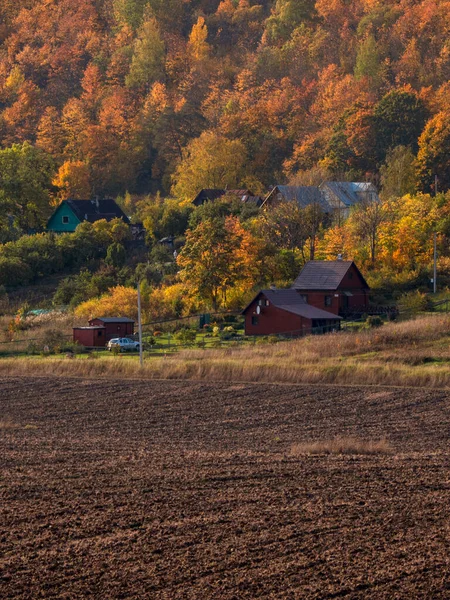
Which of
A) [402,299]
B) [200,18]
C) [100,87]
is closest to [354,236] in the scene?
[402,299]

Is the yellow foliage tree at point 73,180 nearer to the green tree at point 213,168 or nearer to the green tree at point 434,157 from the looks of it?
the green tree at point 213,168

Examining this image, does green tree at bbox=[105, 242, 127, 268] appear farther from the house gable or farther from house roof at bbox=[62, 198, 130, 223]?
the house gable

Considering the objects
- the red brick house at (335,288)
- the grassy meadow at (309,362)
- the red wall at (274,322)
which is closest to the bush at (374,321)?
the grassy meadow at (309,362)

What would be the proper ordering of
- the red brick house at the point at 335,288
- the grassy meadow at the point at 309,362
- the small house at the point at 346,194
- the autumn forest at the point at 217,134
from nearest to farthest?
1. the grassy meadow at the point at 309,362
2. the red brick house at the point at 335,288
3. the autumn forest at the point at 217,134
4. the small house at the point at 346,194

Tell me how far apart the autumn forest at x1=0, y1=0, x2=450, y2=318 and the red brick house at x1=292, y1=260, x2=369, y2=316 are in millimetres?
3332

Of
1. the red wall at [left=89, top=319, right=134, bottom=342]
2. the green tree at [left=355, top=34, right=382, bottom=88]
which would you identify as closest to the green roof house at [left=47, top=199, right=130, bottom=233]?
the red wall at [left=89, top=319, right=134, bottom=342]

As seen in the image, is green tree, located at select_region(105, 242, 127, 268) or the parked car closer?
the parked car

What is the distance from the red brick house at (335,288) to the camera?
199 ft

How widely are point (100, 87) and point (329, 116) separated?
136 feet

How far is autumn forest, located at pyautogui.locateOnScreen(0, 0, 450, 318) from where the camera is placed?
70438 mm

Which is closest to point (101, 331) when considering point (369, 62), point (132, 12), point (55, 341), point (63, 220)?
point (55, 341)

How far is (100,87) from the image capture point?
473ft

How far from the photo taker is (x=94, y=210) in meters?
90.2

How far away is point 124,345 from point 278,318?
820 cm
